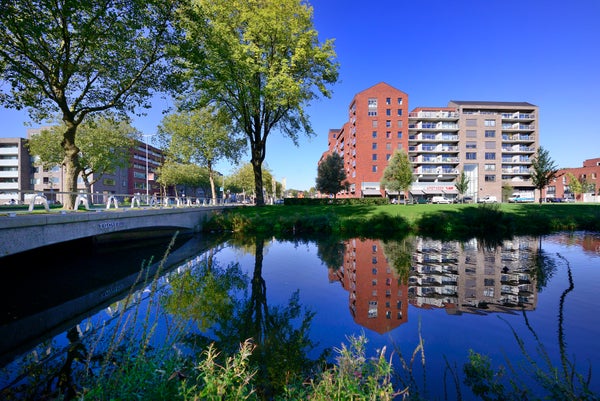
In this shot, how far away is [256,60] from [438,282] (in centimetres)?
2192

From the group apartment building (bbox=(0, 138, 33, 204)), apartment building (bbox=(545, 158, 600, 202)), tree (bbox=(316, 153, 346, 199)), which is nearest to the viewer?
tree (bbox=(316, 153, 346, 199))

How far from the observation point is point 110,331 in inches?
223

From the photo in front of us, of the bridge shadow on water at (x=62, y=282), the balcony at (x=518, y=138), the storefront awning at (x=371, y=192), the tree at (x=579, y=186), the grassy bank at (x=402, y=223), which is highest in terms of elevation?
the balcony at (x=518, y=138)

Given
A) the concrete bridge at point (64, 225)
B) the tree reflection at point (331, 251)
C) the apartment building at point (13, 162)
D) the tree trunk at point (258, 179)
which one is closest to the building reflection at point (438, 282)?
the tree reflection at point (331, 251)

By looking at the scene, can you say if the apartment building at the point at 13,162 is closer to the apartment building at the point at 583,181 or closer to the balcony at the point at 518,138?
the balcony at the point at 518,138

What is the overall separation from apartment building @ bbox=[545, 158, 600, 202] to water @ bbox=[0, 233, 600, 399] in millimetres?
82116

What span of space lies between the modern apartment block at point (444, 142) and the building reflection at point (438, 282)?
4431 cm

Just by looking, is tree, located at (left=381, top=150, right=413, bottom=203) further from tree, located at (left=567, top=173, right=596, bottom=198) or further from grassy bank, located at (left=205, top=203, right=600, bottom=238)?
tree, located at (left=567, top=173, right=596, bottom=198)

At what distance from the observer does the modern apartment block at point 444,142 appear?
5719cm

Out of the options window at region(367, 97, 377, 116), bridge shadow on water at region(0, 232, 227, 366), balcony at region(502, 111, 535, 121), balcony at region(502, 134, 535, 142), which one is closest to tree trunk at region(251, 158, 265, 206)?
bridge shadow on water at region(0, 232, 227, 366)

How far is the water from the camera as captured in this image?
477cm

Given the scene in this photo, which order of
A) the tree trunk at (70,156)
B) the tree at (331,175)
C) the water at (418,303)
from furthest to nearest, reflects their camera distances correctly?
the tree at (331,175)
the tree trunk at (70,156)
the water at (418,303)

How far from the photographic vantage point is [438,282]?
28.7ft

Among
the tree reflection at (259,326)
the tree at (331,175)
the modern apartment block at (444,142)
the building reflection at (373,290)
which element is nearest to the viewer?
the tree reflection at (259,326)
